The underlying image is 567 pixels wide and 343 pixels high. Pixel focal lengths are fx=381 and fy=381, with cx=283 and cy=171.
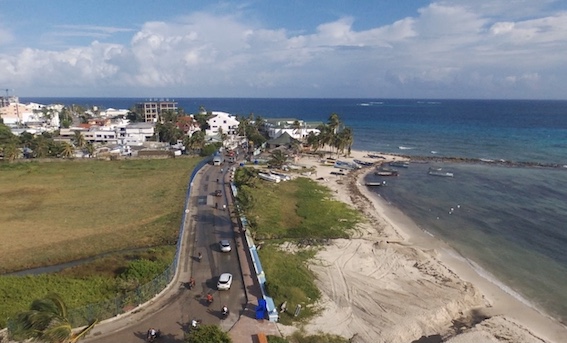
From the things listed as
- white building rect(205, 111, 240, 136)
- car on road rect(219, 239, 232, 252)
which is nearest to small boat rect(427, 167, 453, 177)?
car on road rect(219, 239, 232, 252)

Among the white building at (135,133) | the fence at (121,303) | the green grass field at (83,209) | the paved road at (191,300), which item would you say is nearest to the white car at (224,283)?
the paved road at (191,300)

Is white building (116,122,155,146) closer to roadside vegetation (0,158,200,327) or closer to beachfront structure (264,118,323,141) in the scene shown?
roadside vegetation (0,158,200,327)

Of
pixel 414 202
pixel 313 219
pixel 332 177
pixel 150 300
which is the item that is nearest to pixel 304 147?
pixel 332 177

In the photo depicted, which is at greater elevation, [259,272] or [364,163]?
[364,163]

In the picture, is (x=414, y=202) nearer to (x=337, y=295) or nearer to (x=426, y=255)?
(x=426, y=255)

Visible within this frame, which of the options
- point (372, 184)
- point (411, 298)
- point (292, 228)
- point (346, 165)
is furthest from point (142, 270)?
point (346, 165)

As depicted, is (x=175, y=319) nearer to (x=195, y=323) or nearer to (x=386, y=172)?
(x=195, y=323)
